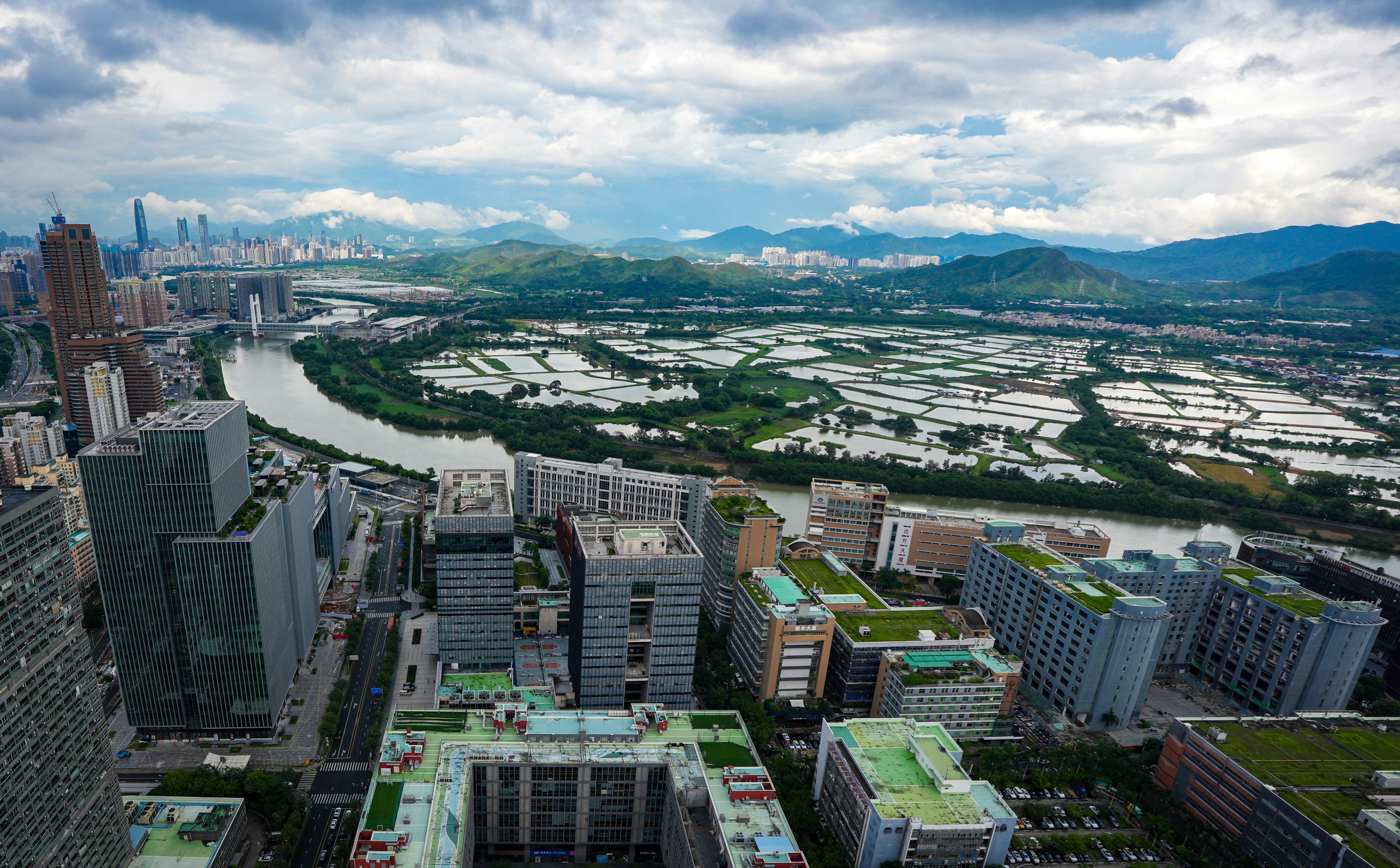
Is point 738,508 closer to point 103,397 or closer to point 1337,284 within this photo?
point 103,397

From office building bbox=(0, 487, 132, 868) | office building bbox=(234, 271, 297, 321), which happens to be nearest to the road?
office building bbox=(0, 487, 132, 868)

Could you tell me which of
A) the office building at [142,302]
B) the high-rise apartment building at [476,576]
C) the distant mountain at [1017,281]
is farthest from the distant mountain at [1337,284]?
the office building at [142,302]

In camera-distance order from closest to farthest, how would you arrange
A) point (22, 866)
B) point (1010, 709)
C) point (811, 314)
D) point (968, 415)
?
point (22, 866) < point (1010, 709) < point (968, 415) < point (811, 314)

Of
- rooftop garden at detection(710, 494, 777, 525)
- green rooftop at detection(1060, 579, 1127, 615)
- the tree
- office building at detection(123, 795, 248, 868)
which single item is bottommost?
office building at detection(123, 795, 248, 868)

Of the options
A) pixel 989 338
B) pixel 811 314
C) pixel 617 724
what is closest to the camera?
pixel 617 724

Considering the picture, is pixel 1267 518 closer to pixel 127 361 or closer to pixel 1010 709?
pixel 1010 709

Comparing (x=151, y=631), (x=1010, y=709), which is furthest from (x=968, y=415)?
(x=151, y=631)

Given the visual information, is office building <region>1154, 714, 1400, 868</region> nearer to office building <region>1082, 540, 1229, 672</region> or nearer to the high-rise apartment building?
office building <region>1082, 540, 1229, 672</region>
